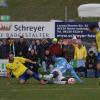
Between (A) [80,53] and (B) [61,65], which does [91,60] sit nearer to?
(A) [80,53]

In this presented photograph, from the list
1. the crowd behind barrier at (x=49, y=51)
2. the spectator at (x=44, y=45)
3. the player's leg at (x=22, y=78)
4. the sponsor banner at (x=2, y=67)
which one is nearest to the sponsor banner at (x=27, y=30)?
the crowd behind barrier at (x=49, y=51)

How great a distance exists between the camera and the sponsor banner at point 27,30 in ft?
108

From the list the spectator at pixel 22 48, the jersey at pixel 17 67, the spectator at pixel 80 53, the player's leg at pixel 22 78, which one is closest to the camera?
the jersey at pixel 17 67

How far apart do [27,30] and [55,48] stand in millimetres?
3338

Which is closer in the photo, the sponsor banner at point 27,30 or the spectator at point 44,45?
the spectator at point 44,45

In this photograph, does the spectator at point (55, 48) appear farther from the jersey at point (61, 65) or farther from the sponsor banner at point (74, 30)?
the jersey at point (61, 65)

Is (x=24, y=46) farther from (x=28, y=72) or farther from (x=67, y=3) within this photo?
(x=67, y=3)

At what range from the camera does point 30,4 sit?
63094mm

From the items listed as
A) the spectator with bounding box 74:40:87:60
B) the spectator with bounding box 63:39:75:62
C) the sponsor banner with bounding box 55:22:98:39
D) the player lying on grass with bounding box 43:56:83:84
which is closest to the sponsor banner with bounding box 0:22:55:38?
the sponsor banner with bounding box 55:22:98:39

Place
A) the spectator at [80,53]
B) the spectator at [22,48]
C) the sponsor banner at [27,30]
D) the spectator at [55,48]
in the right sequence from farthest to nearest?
the sponsor banner at [27,30]
the spectator at [22,48]
the spectator at [80,53]
the spectator at [55,48]

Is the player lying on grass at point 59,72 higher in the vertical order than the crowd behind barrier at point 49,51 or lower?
lower

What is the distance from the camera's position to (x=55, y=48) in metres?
30.4

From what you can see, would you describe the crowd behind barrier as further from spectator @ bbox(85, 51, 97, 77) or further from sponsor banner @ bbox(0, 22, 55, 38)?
sponsor banner @ bbox(0, 22, 55, 38)

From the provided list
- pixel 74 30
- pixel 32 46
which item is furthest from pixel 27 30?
pixel 74 30
